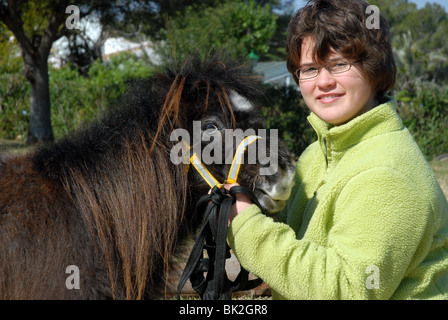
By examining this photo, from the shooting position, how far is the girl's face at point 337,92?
1.89 m

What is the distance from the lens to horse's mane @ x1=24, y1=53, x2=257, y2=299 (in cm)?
214

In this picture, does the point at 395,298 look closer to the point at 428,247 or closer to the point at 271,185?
the point at 428,247

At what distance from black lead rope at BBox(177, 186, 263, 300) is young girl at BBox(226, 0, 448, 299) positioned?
0.16 feet

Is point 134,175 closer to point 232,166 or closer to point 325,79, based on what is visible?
point 232,166

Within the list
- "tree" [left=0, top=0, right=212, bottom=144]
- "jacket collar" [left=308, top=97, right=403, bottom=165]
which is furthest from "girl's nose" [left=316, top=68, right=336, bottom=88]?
"tree" [left=0, top=0, right=212, bottom=144]

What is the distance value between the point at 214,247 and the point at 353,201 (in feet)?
2.17

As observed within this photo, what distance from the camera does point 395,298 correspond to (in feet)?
5.82

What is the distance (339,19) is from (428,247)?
1.03 m

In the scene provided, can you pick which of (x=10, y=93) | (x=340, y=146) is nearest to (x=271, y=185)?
(x=340, y=146)

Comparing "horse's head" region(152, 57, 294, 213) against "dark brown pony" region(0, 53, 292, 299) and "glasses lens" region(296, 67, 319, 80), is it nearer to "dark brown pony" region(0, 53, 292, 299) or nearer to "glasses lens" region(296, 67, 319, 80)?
"dark brown pony" region(0, 53, 292, 299)

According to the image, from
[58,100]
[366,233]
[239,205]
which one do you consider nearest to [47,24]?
[58,100]

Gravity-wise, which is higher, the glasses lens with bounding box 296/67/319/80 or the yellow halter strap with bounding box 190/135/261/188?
the glasses lens with bounding box 296/67/319/80

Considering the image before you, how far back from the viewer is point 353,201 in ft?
5.62

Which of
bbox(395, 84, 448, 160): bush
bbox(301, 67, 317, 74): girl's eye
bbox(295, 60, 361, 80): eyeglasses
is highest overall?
bbox(395, 84, 448, 160): bush
